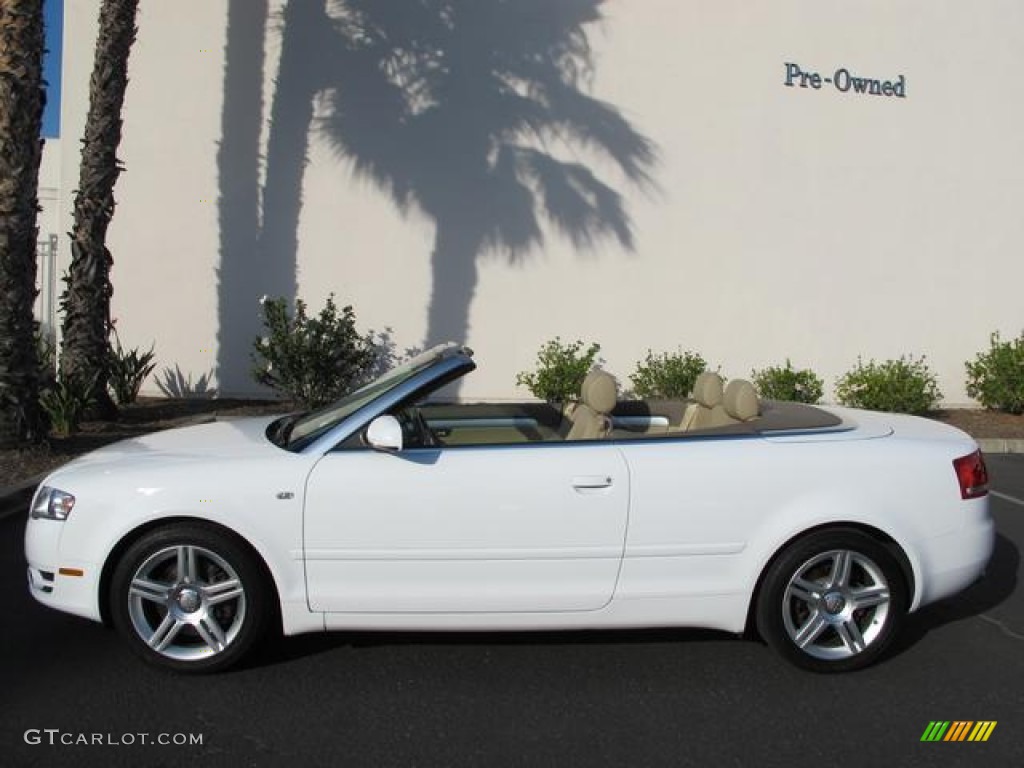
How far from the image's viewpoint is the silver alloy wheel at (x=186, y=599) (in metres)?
3.70

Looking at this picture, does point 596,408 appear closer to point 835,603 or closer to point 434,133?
point 835,603

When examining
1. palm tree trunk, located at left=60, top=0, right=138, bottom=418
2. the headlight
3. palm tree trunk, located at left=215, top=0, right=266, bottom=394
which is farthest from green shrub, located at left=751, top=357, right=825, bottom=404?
the headlight

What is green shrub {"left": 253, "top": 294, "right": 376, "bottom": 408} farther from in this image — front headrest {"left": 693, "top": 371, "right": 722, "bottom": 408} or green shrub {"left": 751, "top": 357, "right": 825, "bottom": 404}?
front headrest {"left": 693, "top": 371, "right": 722, "bottom": 408}

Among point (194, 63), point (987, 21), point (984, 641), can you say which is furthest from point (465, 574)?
point (987, 21)

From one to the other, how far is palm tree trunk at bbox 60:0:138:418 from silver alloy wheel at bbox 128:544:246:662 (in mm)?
6357

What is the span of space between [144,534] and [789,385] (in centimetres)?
949

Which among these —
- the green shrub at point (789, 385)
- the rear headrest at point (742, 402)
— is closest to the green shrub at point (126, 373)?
the green shrub at point (789, 385)

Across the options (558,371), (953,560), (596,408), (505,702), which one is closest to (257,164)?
(558,371)

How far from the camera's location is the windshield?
13.3ft

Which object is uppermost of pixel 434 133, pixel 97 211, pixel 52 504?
pixel 434 133

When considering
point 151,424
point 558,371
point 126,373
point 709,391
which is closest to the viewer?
point 709,391

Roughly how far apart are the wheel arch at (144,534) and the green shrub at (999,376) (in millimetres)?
11708

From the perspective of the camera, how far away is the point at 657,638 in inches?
170

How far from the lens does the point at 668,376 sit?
1159 cm
